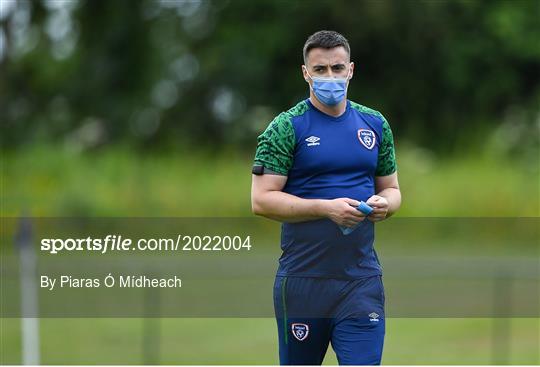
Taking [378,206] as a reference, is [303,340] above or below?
below

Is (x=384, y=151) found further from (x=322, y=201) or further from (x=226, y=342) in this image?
(x=226, y=342)

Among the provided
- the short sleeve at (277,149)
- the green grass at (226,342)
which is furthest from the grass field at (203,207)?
the short sleeve at (277,149)

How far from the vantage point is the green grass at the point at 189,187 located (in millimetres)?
18219

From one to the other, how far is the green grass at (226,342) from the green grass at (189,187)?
6205mm

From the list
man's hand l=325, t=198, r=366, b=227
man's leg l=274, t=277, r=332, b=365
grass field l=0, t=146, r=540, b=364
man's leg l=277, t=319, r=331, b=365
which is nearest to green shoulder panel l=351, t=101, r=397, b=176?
man's hand l=325, t=198, r=366, b=227

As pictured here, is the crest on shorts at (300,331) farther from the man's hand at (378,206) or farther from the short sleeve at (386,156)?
the short sleeve at (386,156)

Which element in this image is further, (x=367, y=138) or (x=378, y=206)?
(x=367, y=138)

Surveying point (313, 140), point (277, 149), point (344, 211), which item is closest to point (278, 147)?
point (277, 149)

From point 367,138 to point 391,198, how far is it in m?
0.31

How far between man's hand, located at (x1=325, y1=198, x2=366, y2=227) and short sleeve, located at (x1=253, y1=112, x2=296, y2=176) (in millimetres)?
277

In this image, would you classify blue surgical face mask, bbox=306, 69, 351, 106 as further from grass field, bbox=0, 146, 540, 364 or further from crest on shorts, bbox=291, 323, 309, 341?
grass field, bbox=0, 146, 540, 364

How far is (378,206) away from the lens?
475cm

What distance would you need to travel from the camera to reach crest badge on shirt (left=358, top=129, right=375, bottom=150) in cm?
490

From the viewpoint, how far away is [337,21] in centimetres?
2291
